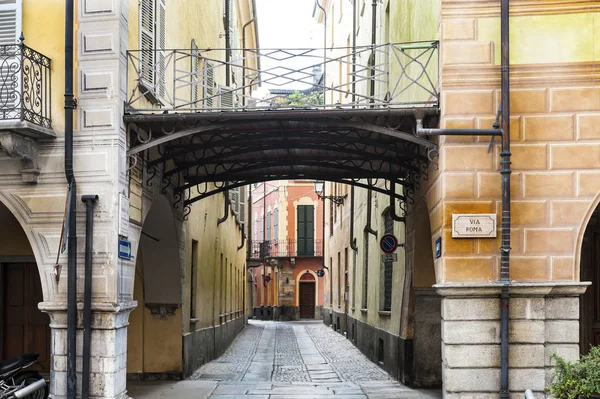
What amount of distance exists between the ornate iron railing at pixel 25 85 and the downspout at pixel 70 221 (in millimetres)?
298

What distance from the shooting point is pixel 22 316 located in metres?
15.0

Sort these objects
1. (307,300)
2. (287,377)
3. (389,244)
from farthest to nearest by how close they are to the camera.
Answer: (307,300), (287,377), (389,244)

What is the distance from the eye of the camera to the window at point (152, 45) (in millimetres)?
12180

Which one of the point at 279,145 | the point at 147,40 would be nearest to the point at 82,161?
the point at 147,40

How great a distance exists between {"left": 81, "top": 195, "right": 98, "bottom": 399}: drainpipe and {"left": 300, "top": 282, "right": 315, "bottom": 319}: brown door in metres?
43.6

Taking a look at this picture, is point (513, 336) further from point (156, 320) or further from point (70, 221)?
point (156, 320)

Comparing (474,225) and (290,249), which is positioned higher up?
(474,225)

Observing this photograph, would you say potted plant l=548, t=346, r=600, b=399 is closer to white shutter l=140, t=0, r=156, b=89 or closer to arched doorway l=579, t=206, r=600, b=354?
arched doorway l=579, t=206, r=600, b=354

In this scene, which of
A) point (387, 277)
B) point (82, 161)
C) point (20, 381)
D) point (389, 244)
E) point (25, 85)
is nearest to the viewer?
point (25, 85)

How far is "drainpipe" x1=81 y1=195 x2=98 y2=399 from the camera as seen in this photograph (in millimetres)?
10422

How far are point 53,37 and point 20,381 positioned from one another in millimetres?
4559

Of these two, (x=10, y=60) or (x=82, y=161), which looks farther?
(x=10, y=60)

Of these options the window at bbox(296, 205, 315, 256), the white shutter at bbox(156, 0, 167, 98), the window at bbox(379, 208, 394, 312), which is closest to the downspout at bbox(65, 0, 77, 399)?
the white shutter at bbox(156, 0, 167, 98)

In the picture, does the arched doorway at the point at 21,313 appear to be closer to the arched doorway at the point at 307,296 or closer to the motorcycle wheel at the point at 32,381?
the motorcycle wheel at the point at 32,381
